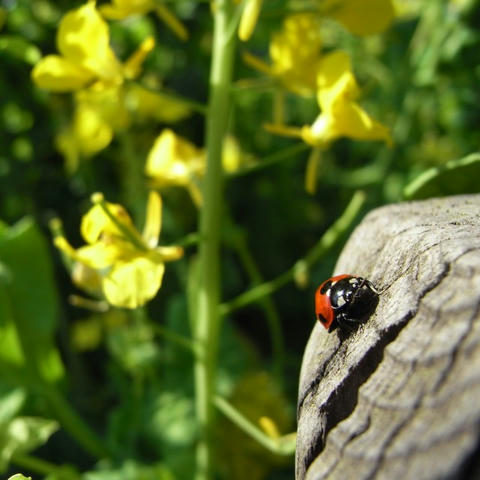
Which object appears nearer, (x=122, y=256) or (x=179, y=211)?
(x=122, y=256)

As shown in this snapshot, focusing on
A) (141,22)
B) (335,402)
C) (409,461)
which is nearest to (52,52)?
(141,22)

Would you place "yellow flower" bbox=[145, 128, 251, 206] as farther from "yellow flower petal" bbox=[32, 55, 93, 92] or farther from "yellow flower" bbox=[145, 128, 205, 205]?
"yellow flower petal" bbox=[32, 55, 93, 92]

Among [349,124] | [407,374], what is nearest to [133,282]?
[349,124]

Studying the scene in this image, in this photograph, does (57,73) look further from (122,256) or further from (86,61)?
(122,256)

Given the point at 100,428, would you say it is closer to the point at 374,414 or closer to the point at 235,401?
the point at 235,401

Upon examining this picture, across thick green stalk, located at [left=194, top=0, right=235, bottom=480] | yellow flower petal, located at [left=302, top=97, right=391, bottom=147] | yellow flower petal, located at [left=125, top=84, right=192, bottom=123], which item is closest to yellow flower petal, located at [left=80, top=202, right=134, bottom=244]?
thick green stalk, located at [left=194, top=0, right=235, bottom=480]

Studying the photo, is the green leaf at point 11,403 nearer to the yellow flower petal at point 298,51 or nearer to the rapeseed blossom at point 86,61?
the rapeseed blossom at point 86,61
